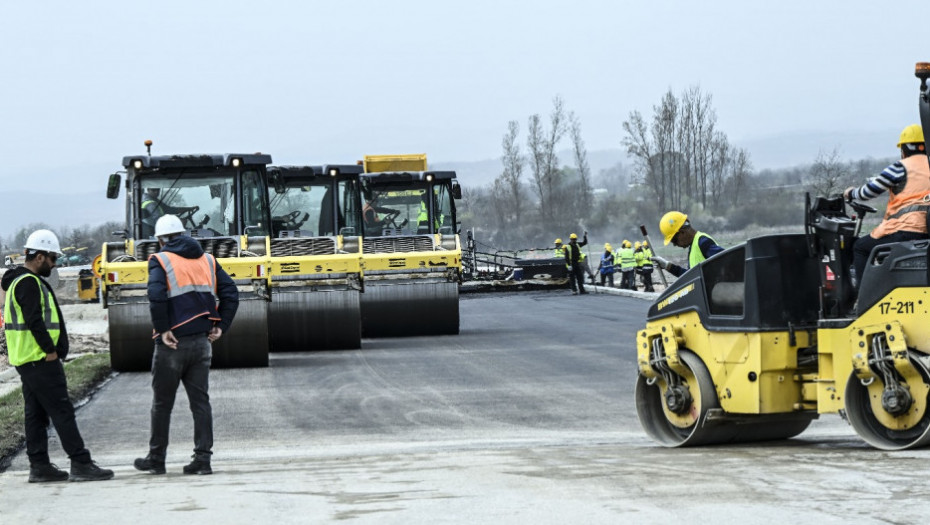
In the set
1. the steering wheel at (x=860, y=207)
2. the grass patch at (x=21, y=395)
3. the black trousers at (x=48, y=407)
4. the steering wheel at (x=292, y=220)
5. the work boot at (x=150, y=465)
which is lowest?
the grass patch at (x=21, y=395)

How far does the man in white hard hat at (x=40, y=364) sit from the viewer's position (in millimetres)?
8797

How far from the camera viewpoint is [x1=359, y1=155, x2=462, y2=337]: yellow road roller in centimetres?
2372

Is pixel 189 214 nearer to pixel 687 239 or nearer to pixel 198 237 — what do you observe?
pixel 198 237

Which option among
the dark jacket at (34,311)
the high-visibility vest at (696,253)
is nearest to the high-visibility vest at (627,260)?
the high-visibility vest at (696,253)

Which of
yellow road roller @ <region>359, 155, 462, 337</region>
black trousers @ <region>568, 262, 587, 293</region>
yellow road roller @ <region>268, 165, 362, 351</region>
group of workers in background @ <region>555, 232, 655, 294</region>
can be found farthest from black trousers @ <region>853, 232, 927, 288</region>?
black trousers @ <region>568, 262, 587, 293</region>

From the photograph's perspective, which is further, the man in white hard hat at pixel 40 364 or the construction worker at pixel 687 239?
the construction worker at pixel 687 239

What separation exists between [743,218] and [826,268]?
29.6m

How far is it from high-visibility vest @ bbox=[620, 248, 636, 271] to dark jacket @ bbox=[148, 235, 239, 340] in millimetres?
32365

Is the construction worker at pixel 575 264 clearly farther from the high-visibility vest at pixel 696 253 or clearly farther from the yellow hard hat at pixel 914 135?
the yellow hard hat at pixel 914 135

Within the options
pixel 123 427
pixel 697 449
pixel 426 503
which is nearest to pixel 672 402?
Answer: pixel 697 449

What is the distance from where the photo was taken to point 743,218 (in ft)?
125

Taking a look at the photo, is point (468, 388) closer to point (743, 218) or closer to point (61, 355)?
point (61, 355)

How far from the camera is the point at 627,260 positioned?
136 ft

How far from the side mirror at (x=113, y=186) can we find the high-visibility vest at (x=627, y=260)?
24001 mm
